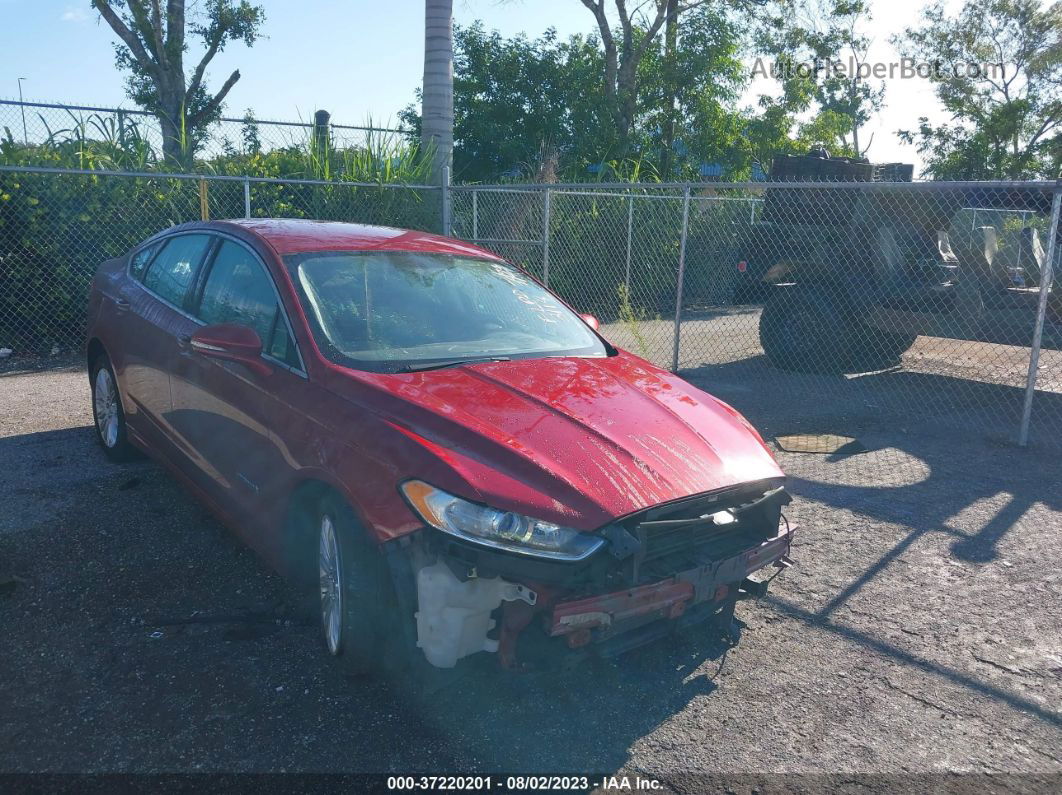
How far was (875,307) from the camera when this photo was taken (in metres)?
9.38

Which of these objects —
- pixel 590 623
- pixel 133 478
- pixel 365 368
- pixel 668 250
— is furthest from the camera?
pixel 668 250

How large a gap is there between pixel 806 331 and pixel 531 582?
7795 millimetres

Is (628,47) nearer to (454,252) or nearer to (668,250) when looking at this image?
(668,250)

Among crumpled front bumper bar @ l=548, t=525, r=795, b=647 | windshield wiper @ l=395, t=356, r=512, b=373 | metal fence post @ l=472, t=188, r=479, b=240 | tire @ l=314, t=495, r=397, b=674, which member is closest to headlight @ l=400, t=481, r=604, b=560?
crumpled front bumper bar @ l=548, t=525, r=795, b=647

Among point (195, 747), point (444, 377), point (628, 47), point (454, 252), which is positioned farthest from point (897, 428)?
point (628, 47)

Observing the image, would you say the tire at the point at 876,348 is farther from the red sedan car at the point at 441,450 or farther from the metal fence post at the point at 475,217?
the red sedan car at the point at 441,450

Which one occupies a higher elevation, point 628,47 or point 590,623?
point 628,47

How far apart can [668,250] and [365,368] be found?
1207 cm

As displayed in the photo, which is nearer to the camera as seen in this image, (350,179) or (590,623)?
(590,623)

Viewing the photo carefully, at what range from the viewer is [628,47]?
2041 centimetres

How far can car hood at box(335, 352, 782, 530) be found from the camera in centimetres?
289

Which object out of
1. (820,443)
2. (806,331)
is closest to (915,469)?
(820,443)

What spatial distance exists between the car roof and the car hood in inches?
39.0

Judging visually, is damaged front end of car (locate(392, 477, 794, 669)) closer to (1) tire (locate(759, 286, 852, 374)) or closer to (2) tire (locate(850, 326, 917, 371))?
(1) tire (locate(759, 286, 852, 374))
